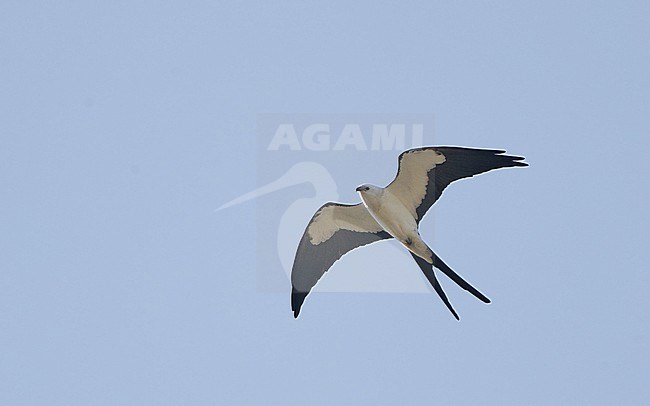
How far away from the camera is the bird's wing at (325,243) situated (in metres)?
13.5

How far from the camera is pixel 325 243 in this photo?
1356 centimetres

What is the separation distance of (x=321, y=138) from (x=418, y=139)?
1.22 meters

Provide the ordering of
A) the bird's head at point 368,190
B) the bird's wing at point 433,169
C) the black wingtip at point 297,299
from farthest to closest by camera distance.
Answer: the black wingtip at point 297,299 < the bird's head at point 368,190 < the bird's wing at point 433,169

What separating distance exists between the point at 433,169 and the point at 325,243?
5.42 feet

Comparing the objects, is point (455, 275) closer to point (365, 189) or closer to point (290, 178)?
point (365, 189)

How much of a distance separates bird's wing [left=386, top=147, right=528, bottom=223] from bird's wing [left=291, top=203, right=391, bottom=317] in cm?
59

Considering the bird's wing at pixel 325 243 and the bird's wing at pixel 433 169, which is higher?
the bird's wing at pixel 433 169

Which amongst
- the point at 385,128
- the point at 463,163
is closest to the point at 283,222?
the point at 385,128

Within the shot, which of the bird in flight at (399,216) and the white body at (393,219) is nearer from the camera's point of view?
the bird in flight at (399,216)

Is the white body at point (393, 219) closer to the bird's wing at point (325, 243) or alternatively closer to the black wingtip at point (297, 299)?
the bird's wing at point (325, 243)

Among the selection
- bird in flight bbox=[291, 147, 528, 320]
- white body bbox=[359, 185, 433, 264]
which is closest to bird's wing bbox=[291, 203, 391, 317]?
bird in flight bbox=[291, 147, 528, 320]

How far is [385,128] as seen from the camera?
13930mm

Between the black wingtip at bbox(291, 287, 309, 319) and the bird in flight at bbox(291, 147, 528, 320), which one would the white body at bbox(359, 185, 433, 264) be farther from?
the black wingtip at bbox(291, 287, 309, 319)

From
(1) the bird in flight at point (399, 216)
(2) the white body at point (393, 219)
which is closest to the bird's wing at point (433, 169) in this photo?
(1) the bird in flight at point (399, 216)
